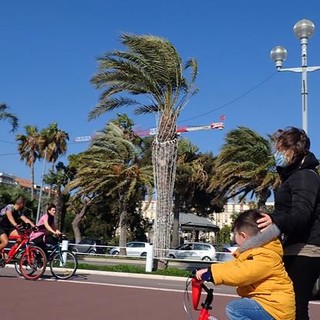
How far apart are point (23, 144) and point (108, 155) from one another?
27.7 m

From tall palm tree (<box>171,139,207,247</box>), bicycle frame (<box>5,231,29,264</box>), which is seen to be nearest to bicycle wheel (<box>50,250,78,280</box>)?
bicycle frame (<box>5,231,29,264</box>)

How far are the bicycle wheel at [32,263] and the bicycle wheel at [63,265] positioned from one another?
26 cm

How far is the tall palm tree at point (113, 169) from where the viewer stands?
1110 inches

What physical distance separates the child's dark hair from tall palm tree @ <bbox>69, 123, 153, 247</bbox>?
81.6 ft

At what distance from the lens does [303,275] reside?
316cm

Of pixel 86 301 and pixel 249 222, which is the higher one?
pixel 249 222

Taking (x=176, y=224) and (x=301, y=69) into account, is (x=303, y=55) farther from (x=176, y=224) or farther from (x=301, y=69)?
(x=176, y=224)

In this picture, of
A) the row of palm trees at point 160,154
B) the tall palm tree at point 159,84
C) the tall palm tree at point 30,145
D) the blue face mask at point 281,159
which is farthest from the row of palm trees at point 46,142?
the blue face mask at point 281,159

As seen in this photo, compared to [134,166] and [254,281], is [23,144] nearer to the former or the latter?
[134,166]

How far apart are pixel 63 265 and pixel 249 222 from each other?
845 centimetres

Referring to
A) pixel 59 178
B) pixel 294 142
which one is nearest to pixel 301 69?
pixel 294 142

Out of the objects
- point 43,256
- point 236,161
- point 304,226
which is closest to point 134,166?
point 236,161

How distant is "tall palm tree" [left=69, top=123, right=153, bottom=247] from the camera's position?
1110 inches

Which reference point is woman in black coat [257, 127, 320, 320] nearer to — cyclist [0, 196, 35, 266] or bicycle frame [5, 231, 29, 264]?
cyclist [0, 196, 35, 266]
